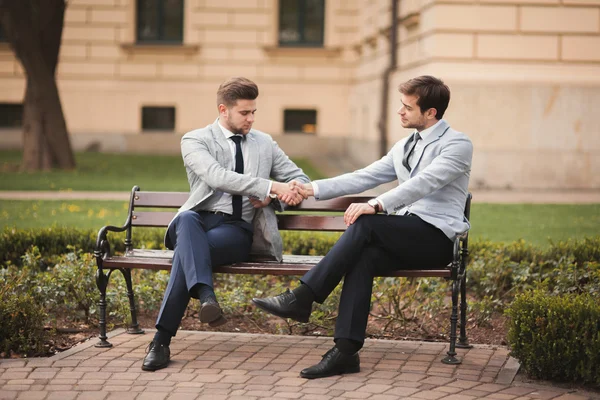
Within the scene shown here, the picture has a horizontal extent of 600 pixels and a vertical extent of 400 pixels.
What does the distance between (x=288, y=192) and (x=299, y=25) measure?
17.1 meters

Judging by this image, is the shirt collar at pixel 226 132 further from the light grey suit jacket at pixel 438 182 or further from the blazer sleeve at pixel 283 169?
the light grey suit jacket at pixel 438 182

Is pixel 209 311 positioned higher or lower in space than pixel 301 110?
lower

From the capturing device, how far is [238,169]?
19.7ft

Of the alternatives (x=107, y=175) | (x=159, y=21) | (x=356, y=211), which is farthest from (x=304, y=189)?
(x=159, y=21)

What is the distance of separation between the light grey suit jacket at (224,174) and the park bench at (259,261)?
154 mm

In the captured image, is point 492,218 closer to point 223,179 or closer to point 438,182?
point 438,182

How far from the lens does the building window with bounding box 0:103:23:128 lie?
2250 centimetres

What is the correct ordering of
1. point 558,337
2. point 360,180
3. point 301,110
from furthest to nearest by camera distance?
point 301,110 < point 360,180 < point 558,337

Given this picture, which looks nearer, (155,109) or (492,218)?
(492,218)

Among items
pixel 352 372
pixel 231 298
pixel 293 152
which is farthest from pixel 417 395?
pixel 293 152

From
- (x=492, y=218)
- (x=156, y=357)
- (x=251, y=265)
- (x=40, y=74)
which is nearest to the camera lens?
(x=156, y=357)

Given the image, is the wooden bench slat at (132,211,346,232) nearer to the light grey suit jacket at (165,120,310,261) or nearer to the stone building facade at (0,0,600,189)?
the light grey suit jacket at (165,120,310,261)

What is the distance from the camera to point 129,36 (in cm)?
2217

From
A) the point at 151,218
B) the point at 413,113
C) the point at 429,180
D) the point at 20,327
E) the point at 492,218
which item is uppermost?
the point at 413,113
